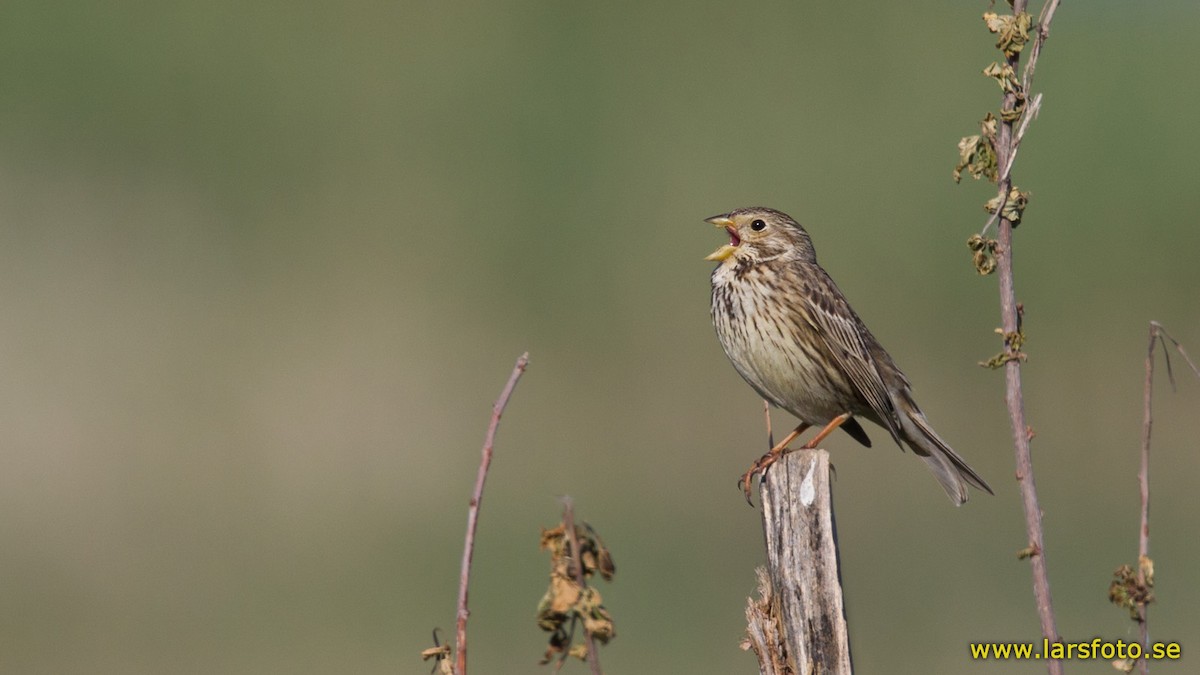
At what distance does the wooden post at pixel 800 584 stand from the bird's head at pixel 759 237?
83.2 inches

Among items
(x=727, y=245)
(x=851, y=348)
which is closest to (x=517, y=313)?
(x=727, y=245)

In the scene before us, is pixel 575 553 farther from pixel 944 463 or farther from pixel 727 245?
pixel 727 245

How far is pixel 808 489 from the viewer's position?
13.2 feet

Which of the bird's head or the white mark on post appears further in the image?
the bird's head

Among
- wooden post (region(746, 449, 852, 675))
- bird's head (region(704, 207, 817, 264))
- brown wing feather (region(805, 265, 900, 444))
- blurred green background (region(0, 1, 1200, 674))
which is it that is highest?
blurred green background (region(0, 1, 1200, 674))

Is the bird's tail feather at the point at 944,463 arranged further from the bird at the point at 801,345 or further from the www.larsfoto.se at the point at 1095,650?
the www.larsfoto.se at the point at 1095,650

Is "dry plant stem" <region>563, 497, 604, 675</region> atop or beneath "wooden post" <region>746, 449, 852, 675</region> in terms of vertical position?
beneath

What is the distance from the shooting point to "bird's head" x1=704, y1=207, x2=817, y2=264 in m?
6.14

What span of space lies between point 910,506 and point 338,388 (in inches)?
178

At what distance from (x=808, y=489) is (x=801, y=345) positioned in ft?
6.25

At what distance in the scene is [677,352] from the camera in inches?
558

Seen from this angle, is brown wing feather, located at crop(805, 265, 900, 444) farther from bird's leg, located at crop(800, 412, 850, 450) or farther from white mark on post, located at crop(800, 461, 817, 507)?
white mark on post, located at crop(800, 461, 817, 507)

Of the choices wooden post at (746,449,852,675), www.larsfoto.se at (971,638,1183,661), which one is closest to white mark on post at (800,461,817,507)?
wooden post at (746,449,852,675)

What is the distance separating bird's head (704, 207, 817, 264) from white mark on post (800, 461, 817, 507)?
2.12 m
